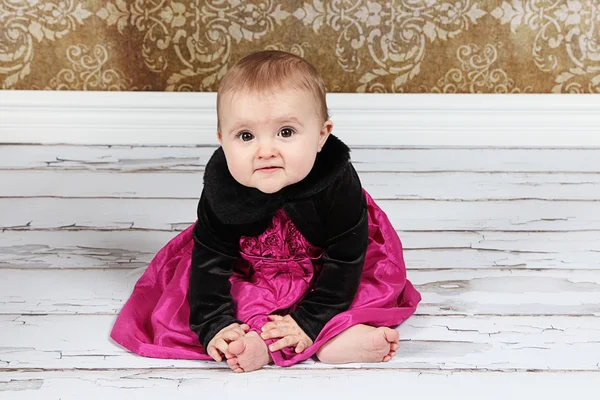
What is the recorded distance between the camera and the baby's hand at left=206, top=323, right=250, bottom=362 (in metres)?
1.25

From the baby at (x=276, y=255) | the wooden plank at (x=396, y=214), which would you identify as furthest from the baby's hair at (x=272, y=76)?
the wooden plank at (x=396, y=214)

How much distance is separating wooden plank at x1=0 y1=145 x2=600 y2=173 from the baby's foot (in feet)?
3.28

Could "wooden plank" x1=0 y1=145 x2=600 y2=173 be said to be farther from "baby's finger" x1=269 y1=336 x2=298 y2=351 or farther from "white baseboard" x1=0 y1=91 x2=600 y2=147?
"baby's finger" x1=269 y1=336 x2=298 y2=351

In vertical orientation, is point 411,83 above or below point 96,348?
above

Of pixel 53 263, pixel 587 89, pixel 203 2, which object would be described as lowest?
pixel 53 263

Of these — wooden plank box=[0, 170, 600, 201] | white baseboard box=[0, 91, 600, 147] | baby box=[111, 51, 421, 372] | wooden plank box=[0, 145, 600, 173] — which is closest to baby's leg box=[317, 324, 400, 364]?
baby box=[111, 51, 421, 372]

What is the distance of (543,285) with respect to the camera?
5.15 ft

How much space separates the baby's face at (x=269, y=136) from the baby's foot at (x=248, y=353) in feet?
0.78

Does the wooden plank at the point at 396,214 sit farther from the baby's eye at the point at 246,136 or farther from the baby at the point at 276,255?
the baby's eye at the point at 246,136

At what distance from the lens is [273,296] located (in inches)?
54.3

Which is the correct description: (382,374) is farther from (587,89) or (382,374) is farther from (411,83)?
(587,89)

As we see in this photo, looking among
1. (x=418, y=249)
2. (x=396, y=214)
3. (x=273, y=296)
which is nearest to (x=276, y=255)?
(x=273, y=296)

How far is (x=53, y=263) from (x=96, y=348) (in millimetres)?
378

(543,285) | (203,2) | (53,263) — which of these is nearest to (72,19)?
(203,2)
